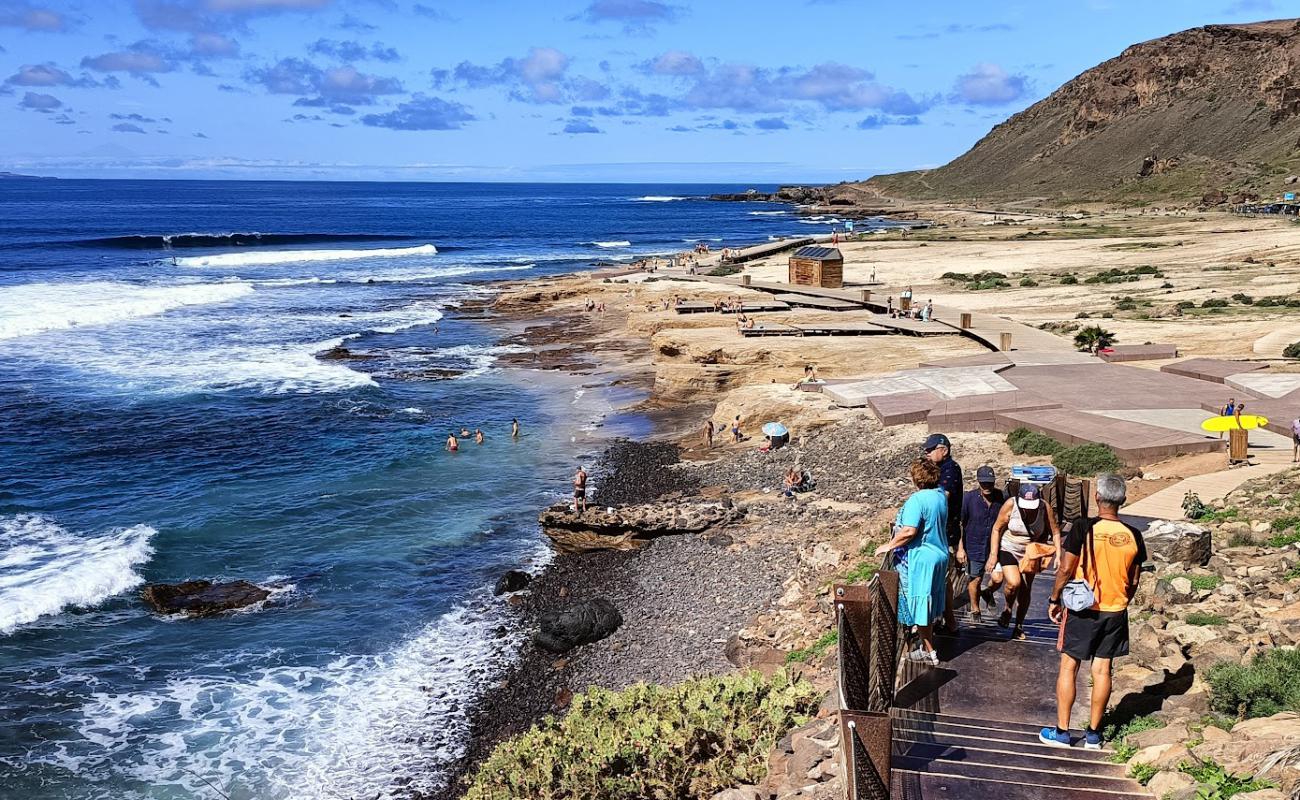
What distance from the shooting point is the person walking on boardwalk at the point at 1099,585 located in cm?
646

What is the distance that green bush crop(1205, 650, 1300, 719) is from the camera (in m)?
6.75

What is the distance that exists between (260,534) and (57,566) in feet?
12.1

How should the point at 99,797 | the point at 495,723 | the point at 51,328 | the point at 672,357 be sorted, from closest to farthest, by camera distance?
the point at 99,797, the point at 495,723, the point at 672,357, the point at 51,328

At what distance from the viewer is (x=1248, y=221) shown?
68875mm

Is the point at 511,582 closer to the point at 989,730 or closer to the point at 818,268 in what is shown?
the point at 989,730

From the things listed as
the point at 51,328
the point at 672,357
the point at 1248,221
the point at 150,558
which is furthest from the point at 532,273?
the point at 150,558

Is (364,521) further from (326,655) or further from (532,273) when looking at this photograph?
(532,273)

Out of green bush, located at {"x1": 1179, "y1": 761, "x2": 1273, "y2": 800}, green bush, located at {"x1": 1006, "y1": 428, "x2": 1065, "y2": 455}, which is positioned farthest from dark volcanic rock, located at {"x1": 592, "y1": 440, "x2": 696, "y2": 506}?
green bush, located at {"x1": 1179, "y1": 761, "x2": 1273, "y2": 800}

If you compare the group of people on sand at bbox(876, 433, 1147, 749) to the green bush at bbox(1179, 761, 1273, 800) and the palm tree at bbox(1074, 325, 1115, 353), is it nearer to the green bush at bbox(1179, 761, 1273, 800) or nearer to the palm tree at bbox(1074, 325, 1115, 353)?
the green bush at bbox(1179, 761, 1273, 800)

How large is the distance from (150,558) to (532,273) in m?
55.8

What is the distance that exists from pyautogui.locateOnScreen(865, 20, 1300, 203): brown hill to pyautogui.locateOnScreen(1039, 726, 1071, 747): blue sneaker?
104830 millimetres

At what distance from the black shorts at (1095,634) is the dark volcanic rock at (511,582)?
40.6 feet

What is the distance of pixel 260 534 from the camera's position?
20.9 meters

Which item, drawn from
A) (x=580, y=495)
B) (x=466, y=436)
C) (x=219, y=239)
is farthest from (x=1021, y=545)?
(x=219, y=239)
